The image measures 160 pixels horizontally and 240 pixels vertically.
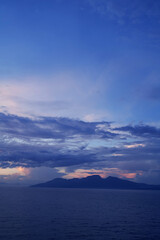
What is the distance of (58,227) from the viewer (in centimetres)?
5881

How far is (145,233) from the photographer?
5569 centimetres

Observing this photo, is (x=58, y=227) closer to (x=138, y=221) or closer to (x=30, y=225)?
(x=30, y=225)

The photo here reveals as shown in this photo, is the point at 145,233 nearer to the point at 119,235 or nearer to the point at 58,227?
the point at 119,235

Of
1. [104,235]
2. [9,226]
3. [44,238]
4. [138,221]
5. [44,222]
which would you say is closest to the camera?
[44,238]

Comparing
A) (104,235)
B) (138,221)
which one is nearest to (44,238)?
(104,235)

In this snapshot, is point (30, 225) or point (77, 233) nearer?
point (77, 233)

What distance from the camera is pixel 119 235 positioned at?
52.9m

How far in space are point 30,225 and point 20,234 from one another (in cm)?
927

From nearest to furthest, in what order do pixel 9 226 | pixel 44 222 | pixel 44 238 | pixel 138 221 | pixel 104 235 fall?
pixel 44 238
pixel 104 235
pixel 9 226
pixel 44 222
pixel 138 221

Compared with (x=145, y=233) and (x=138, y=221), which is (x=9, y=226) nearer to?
(x=145, y=233)

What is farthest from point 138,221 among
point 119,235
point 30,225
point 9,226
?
point 9,226

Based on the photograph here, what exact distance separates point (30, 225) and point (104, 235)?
75.2ft

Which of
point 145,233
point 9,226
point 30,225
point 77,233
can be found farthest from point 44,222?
point 145,233

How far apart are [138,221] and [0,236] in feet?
152
